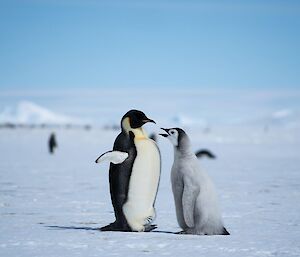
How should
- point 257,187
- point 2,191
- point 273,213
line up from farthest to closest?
point 257,187 < point 2,191 < point 273,213

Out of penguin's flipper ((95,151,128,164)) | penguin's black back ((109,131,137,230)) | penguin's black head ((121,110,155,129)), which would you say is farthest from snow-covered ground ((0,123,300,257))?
penguin's black head ((121,110,155,129))

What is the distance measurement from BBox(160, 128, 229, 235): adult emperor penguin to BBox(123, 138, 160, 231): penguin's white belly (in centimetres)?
22

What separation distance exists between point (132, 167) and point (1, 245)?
1442mm

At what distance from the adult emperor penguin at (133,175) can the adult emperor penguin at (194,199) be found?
262mm

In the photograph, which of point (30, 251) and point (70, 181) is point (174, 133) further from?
point (70, 181)

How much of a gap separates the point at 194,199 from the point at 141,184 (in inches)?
20.4

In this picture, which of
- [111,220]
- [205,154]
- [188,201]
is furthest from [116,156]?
[205,154]

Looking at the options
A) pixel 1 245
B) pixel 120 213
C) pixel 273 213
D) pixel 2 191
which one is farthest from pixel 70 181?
pixel 1 245

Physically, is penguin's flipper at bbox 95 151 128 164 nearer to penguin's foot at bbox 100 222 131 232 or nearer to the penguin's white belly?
the penguin's white belly

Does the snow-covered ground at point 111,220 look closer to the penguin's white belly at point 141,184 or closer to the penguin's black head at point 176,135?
the penguin's white belly at point 141,184

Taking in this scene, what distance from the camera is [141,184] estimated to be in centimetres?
570

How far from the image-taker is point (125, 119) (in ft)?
18.6

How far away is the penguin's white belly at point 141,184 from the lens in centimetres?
568

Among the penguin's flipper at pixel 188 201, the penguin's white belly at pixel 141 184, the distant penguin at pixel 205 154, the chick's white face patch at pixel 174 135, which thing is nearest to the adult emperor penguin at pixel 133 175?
the penguin's white belly at pixel 141 184
